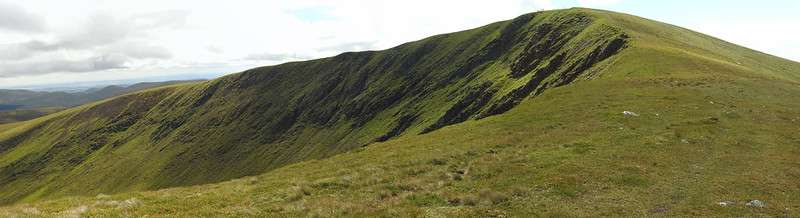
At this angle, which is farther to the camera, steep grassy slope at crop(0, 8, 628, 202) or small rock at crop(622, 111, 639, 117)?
steep grassy slope at crop(0, 8, 628, 202)

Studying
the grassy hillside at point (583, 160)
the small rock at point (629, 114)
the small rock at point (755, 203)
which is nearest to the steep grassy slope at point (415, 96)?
the grassy hillside at point (583, 160)

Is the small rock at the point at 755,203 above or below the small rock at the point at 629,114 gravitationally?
below

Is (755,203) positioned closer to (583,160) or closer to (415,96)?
(583,160)

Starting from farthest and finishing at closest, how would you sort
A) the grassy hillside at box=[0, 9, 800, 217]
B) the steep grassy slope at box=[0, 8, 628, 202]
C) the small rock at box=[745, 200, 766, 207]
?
the steep grassy slope at box=[0, 8, 628, 202], the grassy hillside at box=[0, 9, 800, 217], the small rock at box=[745, 200, 766, 207]

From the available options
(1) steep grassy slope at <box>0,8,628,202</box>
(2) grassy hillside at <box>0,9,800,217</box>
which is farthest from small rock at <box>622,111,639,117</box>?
(1) steep grassy slope at <box>0,8,628,202</box>

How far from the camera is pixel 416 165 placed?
36594mm

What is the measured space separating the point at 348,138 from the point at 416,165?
115417 millimetres

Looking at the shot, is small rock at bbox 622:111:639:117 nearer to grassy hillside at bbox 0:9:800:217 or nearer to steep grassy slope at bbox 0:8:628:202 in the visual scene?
grassy hillside at bbox 0:9:800:217

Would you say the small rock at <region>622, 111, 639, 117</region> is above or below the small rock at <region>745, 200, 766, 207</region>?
above

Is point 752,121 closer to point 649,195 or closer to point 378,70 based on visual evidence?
point 649,195

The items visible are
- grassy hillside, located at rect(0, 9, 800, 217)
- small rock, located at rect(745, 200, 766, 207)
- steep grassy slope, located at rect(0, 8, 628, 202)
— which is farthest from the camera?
steep grassy slope, located at rect(0, 8, 628, 202)

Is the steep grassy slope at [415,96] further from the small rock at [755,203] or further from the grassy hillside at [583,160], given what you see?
the small rock at [755,203]

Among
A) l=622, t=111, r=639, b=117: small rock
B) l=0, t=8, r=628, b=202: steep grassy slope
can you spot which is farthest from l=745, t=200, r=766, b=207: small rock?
l=0, t=8, r=628, b=202: steep grassy slope

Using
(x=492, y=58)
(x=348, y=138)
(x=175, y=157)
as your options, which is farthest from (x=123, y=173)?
(x=492, y=58)
